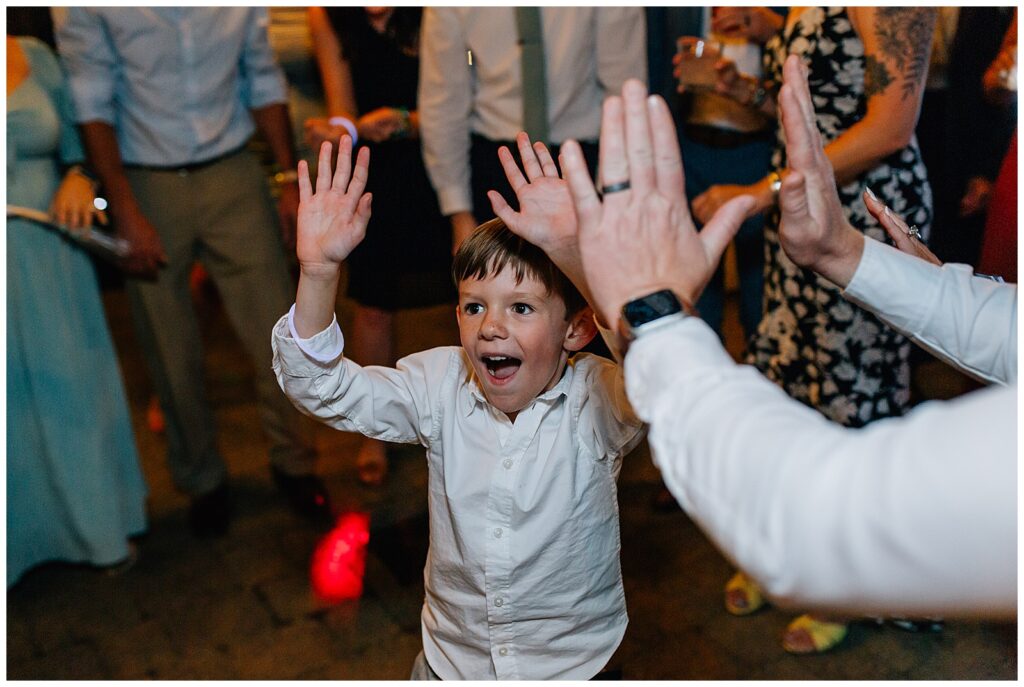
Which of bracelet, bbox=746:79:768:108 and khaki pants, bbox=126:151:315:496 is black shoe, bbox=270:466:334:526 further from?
bracelet, bbox=746:79:768:108

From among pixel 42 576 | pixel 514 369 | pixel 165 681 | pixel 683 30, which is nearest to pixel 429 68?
pixel 683 30

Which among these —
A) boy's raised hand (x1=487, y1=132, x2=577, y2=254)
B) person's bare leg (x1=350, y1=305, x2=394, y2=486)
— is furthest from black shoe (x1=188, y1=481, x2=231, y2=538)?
boy's raised hand (x1=487, y1=132, x2=577, y2=254)

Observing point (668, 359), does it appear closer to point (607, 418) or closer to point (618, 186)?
point (618, 186)

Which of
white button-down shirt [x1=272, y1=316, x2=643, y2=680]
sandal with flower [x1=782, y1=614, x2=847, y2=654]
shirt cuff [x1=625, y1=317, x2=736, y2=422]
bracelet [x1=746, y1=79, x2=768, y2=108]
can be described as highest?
shirt cuff [x1=625, y1=317, x2=736, y2=422]

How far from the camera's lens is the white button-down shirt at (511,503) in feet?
3.95

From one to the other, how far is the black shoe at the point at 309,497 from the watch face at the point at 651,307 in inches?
74.3

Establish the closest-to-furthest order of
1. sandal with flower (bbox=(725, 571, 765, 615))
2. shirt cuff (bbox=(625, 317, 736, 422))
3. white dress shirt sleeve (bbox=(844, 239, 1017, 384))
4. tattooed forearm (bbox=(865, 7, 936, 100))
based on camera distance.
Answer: shirt cuff (bbox=(625, 317, 736, 422)) → white dress shirt sleeve (bbox=(844, 239, 1017, 384)) → tattooed forearm (bbox=(865, 7, 936, 100)) → sandal with flower (bbox=(725, 571, 765, 615))

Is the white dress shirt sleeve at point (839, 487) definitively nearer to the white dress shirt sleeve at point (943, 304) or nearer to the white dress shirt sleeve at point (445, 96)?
the white dress shirt sleeve at point (943, 304)

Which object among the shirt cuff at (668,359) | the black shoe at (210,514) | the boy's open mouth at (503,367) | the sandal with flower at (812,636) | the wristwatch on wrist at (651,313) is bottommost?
the black shoe at (210,514)

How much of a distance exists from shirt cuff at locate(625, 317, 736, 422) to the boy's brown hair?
16.7 inches

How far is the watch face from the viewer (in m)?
0.80

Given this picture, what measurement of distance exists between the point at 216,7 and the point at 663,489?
1671mm

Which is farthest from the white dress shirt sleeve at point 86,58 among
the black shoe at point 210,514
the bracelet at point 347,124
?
the black shoe at point 210,514

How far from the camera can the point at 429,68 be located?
1.98 meters
